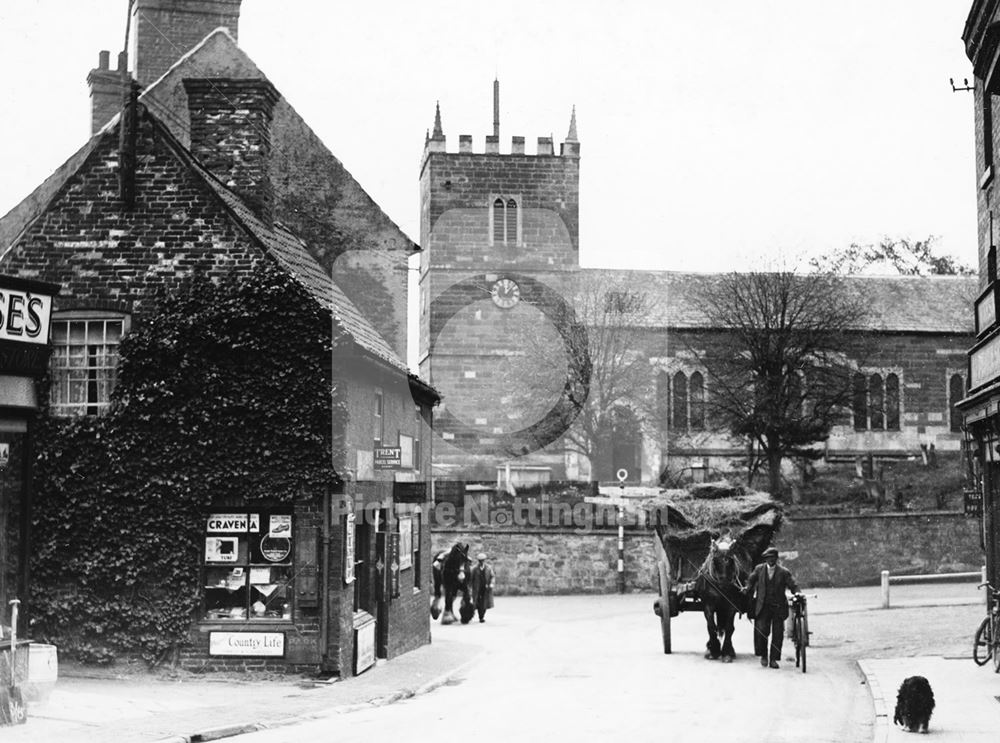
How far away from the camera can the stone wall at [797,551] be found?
41219 mm

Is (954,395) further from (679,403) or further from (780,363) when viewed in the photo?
(780,363)

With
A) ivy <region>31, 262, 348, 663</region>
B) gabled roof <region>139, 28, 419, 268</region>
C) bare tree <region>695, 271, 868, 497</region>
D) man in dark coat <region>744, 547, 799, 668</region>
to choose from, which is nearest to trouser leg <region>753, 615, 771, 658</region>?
man in dark coat <region>744, 547, 799, 668</region>

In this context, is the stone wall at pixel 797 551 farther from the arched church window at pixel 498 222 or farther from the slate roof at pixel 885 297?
the arched church window at pixel 498 222

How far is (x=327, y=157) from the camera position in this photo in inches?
1043

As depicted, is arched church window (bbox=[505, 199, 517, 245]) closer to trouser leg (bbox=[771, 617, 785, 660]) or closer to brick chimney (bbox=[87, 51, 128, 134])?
brick chimney (bbox=[87, 51, 128, 134])

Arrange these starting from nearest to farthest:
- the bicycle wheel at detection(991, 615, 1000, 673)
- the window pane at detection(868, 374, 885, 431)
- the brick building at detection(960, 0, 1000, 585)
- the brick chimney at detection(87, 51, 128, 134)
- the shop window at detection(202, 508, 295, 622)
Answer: the shop window at detection(202, 508, 295, 622)
the bicycle wheel at detection(991, 615, 1000, 673)
the brick building at detection(960, 0, 1000, 585)
the brick chimney at detection(87, 51, 128, 134)
the window pane at detection(868, 374, 885, 431)

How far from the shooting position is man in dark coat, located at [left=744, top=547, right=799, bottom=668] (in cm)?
1936

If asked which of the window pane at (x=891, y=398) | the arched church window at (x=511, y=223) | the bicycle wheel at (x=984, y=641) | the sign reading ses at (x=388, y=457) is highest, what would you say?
the arched church window at (x=511, y=223)

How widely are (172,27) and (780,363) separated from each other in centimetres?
3091

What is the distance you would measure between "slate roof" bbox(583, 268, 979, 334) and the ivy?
44.7 meters

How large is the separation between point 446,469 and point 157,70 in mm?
30591

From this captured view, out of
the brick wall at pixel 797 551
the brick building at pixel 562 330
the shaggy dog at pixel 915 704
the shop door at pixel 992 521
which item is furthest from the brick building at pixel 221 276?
the brick building at pixel 562 330

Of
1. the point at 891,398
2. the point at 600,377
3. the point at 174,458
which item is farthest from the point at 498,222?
the point at 174,458

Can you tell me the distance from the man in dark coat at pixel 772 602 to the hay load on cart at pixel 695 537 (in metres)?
1.33
